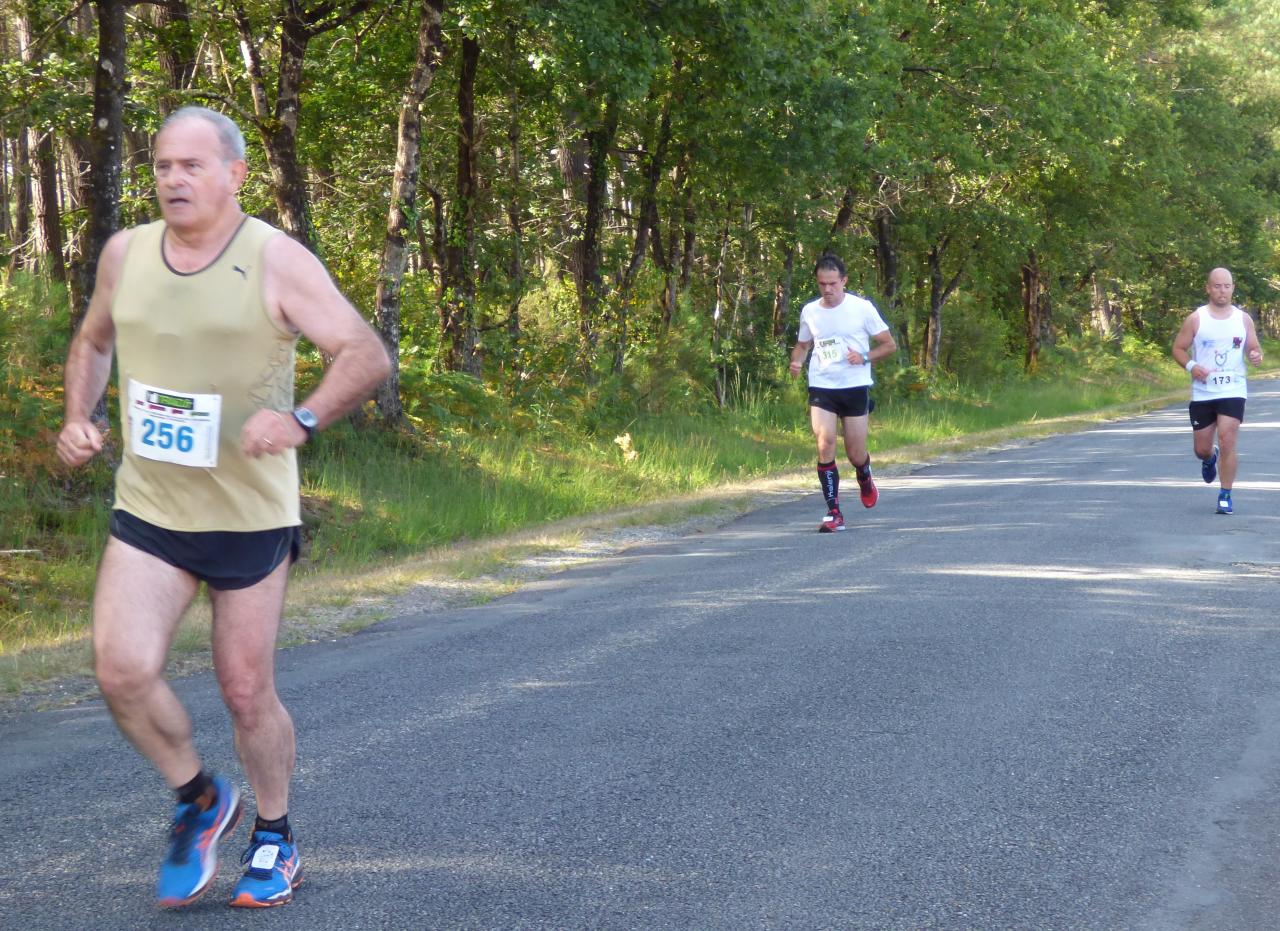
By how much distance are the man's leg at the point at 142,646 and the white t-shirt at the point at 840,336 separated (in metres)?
8.95

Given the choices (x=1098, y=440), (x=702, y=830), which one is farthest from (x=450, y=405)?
(x=702, y=830)

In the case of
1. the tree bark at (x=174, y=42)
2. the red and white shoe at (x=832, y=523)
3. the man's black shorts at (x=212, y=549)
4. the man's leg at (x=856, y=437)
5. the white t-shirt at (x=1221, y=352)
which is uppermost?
the tree bark at (x=174, y=42)

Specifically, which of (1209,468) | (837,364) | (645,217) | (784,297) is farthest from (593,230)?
(1209,468)

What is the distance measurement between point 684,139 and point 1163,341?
41897 mm

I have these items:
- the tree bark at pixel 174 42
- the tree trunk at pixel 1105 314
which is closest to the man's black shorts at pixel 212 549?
the tree bark at pixel 174 42

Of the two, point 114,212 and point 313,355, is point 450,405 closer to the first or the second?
point 313,355

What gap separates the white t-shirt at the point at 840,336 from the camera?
12438mm

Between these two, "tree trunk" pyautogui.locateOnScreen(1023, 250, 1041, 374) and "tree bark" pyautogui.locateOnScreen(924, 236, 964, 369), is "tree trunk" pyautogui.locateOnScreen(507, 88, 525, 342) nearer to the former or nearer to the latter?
"tree bark" pyautogui.locateOnScreen(924, 236, 964, 369)

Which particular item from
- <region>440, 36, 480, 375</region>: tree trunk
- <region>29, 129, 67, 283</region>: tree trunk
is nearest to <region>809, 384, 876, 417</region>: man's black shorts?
<region>440, 36, 480, 375</region>: tree trunk

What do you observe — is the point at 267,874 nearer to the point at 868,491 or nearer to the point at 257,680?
the point at 257,680

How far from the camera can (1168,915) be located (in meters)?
4.02

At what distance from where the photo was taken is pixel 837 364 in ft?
41.4

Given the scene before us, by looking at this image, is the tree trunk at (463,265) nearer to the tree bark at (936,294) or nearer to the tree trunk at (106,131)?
the tree trunk at (106,131)

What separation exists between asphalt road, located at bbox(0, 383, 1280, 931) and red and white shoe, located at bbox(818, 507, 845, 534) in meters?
2.37
